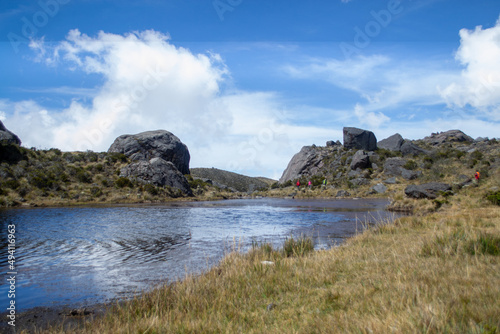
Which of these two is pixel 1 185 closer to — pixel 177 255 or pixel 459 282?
pixel 177 255

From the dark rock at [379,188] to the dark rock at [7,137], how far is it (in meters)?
55.0

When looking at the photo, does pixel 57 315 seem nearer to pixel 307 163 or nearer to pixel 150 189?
pixel 150 189

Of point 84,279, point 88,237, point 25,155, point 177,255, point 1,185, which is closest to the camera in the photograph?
point 84,279

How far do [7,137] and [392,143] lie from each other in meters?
77.3

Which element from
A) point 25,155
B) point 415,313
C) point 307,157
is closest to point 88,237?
point 415,313

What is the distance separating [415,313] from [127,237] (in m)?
13.4

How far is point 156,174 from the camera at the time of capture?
1972 inches

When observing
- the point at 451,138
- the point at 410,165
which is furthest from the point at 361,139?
the point at 451,138

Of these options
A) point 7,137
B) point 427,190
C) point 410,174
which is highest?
point 7,137

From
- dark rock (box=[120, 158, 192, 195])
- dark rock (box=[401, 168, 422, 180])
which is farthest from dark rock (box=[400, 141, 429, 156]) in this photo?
dark rock (box=[120, 158, 192, 195])

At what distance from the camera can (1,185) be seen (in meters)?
→ 33.3

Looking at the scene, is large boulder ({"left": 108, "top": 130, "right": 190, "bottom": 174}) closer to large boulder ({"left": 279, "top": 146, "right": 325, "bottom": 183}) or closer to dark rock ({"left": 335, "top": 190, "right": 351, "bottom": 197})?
large boulder ({"left": 279, "top": 146, "right": 325, "bottom": 183})

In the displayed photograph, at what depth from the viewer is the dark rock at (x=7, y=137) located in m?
44.5

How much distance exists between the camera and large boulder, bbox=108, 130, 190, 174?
2358 inches
